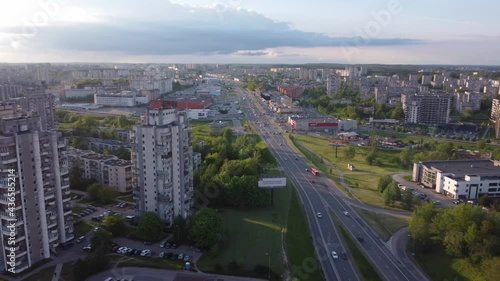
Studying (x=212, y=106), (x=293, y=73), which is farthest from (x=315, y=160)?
(x=293, y=73)

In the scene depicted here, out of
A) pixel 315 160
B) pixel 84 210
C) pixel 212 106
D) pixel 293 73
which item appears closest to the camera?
pixel 84 210

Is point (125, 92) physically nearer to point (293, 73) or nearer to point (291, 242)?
point (291, 242)

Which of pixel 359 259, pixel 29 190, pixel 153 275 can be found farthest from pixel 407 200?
pixel 29 190

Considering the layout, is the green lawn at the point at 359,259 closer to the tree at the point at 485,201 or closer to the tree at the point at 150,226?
the tree at the point at 150,226

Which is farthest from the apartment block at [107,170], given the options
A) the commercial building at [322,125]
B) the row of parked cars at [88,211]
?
the commercial building at [322,125]

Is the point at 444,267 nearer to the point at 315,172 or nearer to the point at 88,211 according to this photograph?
the point at 315,172
